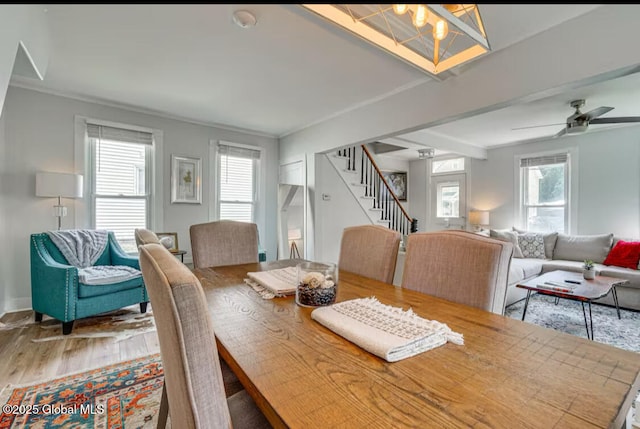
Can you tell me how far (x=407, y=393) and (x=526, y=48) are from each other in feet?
8.44

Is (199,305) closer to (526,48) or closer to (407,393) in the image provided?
(407,393)

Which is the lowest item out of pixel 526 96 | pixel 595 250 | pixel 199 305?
pixel 595 250

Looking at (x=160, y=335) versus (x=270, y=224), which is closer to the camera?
(x=160, y=335)

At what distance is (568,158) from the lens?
490cm

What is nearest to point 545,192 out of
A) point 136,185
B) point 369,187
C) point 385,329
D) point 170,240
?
point 369,187

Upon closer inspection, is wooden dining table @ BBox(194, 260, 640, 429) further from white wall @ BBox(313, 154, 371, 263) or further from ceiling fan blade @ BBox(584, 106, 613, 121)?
white wall @ BBox(313, 154, 371, 263)

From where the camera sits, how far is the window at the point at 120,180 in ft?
11.9

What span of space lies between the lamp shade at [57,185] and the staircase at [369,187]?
10.3 ft

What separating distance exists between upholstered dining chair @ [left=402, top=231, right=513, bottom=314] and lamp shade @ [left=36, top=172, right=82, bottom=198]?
11.3 ft

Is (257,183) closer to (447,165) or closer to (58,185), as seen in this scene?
(58,185)

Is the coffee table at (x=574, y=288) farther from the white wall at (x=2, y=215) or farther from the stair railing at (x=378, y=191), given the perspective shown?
the white wall at (x=2, y=215)

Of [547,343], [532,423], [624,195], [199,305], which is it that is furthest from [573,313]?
[199,305]

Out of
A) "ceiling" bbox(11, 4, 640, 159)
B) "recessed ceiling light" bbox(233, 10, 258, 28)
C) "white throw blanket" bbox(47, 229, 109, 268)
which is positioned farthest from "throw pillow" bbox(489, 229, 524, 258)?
"white throw blanket" bbox(47, 229, 109, 268)

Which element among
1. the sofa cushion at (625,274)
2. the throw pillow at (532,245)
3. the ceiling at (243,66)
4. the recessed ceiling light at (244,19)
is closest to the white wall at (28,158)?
the ceiling at (243,66)
